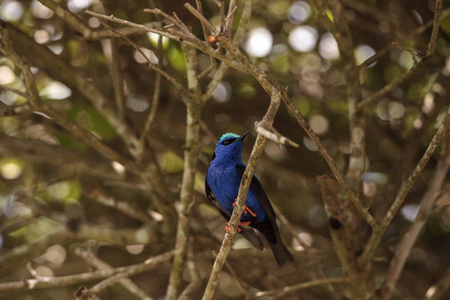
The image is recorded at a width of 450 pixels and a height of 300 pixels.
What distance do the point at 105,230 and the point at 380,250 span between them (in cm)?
290

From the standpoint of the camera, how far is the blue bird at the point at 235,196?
448 cm

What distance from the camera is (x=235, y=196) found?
445 cm

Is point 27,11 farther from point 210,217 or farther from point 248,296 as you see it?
point 248,296

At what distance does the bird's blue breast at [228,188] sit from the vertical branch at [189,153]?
0.76 ft

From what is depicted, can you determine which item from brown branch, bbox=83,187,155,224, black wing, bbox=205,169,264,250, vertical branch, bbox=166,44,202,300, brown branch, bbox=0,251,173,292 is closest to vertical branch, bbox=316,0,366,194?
black wing, bbox=205,169,264,250

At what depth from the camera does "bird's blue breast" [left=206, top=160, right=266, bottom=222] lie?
14.7 feet

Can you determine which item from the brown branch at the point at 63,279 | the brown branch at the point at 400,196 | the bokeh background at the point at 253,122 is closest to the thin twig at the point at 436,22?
the brown branch at the point at 400,196

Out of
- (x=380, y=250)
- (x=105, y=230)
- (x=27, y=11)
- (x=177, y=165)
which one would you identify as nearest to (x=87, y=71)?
(x=27, y=11)

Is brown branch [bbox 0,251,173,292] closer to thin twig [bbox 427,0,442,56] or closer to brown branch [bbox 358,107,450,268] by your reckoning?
brown branch [bbox 358,107,450,268]

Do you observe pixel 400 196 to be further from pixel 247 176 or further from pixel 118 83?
pixel 118 83

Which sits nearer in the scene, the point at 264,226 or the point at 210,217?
the point at 264,226

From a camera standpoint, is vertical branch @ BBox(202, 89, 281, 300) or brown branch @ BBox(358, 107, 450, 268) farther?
brown branch @ BBox(358, 107, 450, 268)

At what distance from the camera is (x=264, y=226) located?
469 cm

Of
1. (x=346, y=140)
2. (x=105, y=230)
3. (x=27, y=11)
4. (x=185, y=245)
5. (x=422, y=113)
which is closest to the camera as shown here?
(x=185, y=245)
